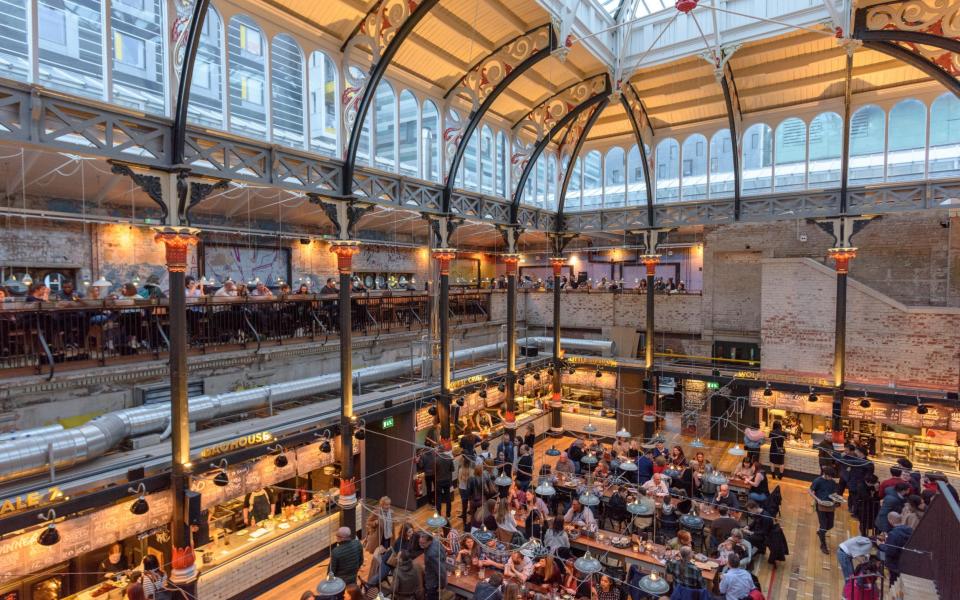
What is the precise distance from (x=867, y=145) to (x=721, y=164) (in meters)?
3.84

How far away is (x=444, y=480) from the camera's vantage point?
11406 millimetres

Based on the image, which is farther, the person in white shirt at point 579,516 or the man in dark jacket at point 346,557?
the person in white shirt at point 579,516

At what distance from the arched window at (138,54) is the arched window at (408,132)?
567cm

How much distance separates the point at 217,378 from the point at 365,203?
4806 millimetres

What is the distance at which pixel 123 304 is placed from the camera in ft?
29.2

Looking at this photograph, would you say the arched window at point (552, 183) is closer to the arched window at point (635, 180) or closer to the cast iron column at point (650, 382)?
the arched window at point (635, 180)

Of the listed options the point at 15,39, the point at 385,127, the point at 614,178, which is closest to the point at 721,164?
the point at 614,178

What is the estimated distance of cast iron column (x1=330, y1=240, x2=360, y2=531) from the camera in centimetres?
1038

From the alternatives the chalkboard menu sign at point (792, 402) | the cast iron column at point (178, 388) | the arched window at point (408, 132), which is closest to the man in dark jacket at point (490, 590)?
the cast iron column at point (178, 388)

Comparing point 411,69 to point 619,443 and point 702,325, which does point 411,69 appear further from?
point 702,325

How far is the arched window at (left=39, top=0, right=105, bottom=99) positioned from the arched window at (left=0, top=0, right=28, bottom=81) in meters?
0.13

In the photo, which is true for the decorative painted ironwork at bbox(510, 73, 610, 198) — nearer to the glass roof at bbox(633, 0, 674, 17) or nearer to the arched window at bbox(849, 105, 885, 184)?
the glass roof at bbox(633, 0, 674, 17)

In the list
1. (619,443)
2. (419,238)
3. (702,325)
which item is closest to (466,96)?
(419,238)

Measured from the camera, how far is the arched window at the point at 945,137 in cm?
1362
